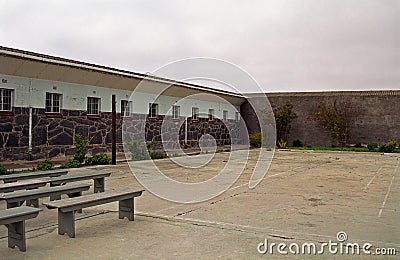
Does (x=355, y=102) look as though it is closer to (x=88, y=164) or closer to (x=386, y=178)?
(x=386, y=178)

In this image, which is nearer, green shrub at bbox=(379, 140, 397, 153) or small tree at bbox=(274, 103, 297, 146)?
green shrub at bbox=(379, 140, 397, 153)

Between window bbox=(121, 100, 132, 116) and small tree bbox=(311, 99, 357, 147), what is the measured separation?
11.6 m

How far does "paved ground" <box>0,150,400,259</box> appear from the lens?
390cm

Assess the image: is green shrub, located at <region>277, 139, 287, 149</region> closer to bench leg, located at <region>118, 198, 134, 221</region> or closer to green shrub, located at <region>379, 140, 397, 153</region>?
green shrub, located at <region>379, 140, 397, 153</region>

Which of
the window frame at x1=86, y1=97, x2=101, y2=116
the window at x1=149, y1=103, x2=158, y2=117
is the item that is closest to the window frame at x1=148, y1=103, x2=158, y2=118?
the window at x1=149, y1=103, x2=158, y2=117

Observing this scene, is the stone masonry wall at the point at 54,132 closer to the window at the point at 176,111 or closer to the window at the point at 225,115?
the window at the point at 176,111

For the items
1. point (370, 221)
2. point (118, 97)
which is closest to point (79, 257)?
point (370, 221)

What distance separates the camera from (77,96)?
1396 cm

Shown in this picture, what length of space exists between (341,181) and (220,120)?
14.6m

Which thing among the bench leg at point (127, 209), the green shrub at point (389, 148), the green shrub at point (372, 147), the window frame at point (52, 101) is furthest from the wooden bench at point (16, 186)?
the green shrub at point (372, 147)

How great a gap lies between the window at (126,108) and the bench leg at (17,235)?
40.0ft

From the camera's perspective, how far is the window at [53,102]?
12962 mm

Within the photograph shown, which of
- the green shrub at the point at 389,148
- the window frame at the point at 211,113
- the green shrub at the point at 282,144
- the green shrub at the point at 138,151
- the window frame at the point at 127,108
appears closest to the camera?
the green shrub at the point at 138,151

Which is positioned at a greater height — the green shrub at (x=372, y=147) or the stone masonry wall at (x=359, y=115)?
the stone masonry wall at (x=359, y=115)
